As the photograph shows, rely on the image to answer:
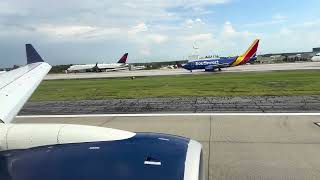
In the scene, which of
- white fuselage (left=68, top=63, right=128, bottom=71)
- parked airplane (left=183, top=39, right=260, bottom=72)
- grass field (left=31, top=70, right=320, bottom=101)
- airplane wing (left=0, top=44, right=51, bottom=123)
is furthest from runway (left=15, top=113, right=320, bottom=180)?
white fuselage (left=68, top=63, right=128, bottom=71)

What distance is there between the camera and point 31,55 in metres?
12.4

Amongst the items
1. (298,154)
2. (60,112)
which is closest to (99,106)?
(60,112)

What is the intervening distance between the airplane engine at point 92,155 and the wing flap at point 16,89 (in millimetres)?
1786

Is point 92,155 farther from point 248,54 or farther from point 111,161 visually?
point 248,54

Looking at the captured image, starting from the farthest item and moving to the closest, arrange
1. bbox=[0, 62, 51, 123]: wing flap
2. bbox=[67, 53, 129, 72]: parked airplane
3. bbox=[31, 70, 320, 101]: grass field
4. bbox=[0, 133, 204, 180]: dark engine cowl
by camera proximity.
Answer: bbox=[67, 53, 129, 72]: parked airplane < bbox=[31, 70, 320, 101]: grass field < bbox=[0, 62, 51, 123]: wing flap < bbox=[0, 133, 204, 180]: dark engine cowl

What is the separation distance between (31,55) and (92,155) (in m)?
9.47

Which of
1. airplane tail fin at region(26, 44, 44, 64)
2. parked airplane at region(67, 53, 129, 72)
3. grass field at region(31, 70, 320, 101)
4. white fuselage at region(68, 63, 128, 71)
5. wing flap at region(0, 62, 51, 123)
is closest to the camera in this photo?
wing flap at region(0, 62, 51, 123)

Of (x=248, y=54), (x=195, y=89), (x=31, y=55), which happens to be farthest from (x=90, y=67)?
(x=31, y=55)

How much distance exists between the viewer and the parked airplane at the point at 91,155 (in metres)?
3.41

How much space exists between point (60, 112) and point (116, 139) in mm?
14329

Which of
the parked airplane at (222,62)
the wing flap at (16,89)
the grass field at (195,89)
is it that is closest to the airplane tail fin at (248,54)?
the parked airplane at (222,62)

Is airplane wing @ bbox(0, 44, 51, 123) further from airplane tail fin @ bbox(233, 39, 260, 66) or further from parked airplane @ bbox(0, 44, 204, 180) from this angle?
airplane tail fin @ bbox(233, 39, 260, 66)

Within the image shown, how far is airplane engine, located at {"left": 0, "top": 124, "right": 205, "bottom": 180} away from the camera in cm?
341

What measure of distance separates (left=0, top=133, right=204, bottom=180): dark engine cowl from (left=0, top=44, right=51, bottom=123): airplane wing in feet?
7.13
